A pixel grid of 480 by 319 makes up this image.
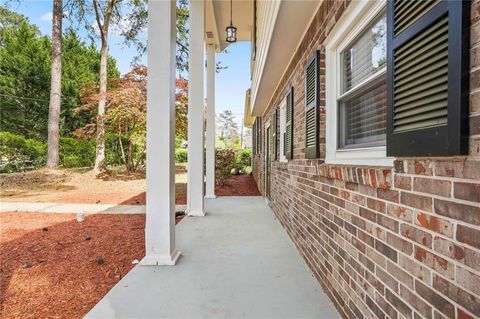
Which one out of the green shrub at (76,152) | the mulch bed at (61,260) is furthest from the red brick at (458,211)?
the green shrub at (76,152)

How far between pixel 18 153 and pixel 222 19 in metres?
11.9

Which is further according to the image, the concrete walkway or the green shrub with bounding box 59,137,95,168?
the green shrub with bounding box 59,137,95,168

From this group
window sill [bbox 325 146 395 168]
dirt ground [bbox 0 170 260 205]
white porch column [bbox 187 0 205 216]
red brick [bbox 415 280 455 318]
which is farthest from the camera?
dirt ground [bbox 0 170 260 205]

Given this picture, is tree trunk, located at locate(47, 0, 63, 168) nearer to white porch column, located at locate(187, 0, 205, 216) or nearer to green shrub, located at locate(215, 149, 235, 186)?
green shrub, located at locate(215, 149, 235, 186)

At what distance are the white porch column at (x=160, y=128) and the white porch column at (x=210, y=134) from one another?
518 centimetres

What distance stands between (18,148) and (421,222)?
17.1 m

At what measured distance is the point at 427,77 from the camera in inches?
50.0

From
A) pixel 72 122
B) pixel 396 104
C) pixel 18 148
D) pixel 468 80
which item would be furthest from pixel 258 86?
pixel 72 122

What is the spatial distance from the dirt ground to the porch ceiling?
470cm

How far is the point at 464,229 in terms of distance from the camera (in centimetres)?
105

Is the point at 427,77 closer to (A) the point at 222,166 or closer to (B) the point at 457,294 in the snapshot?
(B) the point at 457,294

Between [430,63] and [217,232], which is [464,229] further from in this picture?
[217,232]

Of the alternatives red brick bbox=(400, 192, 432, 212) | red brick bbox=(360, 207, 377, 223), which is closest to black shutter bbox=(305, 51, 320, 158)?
red brick bbox=(360, 207, 377, 223)

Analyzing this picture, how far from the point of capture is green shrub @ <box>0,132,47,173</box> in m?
13.8
